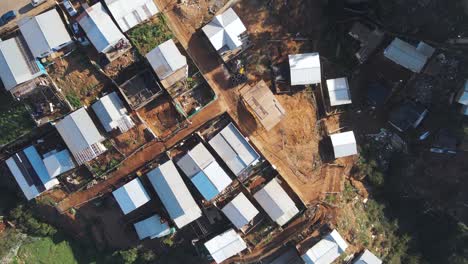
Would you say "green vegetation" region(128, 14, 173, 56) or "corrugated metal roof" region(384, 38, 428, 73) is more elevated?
"green vegetation" region(128, 14, 173, 56)

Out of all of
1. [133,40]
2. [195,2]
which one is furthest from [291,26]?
[133,40]

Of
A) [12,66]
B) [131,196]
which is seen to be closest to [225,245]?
[131,196]

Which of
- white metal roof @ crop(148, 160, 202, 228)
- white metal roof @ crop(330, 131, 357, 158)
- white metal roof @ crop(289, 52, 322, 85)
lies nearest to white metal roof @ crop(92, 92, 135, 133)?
white metal roof @ crop(148, 160, 202, 228)

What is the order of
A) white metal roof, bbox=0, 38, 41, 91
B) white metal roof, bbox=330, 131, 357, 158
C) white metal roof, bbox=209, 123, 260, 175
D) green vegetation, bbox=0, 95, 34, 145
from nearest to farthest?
1. white metal roof, bbox=0, 38, 41, 91
2. green vegetation, bbox=0, 95, 34, 145
3. white metal roof, bbox=209, 123, 260, 175
4. white metal roof, bbox=330, 131, 357, 158

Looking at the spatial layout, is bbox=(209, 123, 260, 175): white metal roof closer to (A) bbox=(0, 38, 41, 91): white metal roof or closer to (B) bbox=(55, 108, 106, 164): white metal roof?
(B) bbox=(55, 108, 106, 164): white metal roof

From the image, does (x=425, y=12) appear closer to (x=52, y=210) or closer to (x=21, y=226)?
(x=52, y=210)

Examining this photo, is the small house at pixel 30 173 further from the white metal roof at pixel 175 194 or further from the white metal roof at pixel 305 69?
the white metal roof at pixel 305 69

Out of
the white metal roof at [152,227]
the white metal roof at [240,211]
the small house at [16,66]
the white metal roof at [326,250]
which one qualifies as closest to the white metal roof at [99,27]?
the small house at [16,66]
